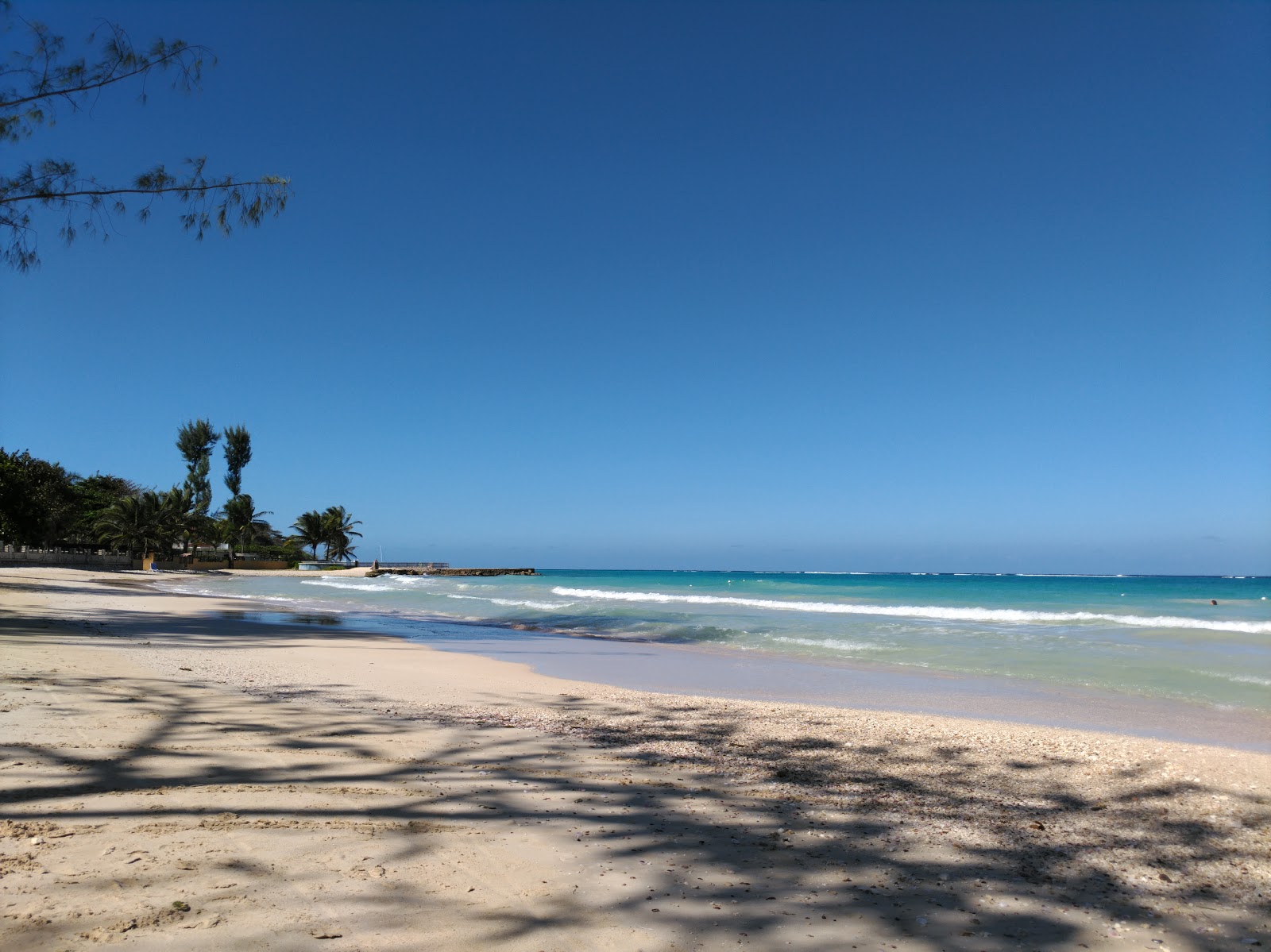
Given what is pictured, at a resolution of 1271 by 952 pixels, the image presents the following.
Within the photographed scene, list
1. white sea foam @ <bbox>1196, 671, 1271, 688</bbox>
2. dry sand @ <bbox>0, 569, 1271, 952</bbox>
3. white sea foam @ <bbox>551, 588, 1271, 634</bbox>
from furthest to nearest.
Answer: white sea foam @ <bbox>551, 588, 1271, 634</bbox>
white sea foam @ <bbox>1196, 671, 1271, 688</bbox>
dry sand @ <bbox>0, 569, 1271, 952</bbox>

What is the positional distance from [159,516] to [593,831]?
64.2 m

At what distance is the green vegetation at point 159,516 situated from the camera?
118 feet

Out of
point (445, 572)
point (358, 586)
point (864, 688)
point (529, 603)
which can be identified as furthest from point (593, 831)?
point (445, 572)

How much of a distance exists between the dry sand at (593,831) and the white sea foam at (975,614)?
1903cm

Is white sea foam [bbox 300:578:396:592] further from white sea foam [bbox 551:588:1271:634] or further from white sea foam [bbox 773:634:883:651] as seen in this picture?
white sea foam [bbox 773:634:883:651]

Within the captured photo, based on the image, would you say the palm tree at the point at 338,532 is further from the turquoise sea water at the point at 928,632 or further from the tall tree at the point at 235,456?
the turquoise sea water at the point at 928,632

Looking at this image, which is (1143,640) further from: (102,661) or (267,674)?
(102,661)

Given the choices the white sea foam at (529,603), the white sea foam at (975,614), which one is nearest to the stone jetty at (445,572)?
the white sea foam at (529,603)

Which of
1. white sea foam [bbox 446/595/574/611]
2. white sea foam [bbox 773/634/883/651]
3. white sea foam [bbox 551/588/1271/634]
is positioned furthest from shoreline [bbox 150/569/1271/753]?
white sea foam [bbox 551/588/1271/634]

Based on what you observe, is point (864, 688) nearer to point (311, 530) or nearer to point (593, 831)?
point (593, 831)

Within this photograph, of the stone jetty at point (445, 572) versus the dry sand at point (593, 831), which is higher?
the dry sand at point (593, 831)

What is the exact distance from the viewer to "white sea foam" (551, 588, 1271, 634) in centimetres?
2155

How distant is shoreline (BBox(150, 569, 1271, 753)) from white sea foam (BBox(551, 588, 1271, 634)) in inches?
512

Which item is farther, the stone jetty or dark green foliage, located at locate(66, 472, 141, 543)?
the stone jetty
